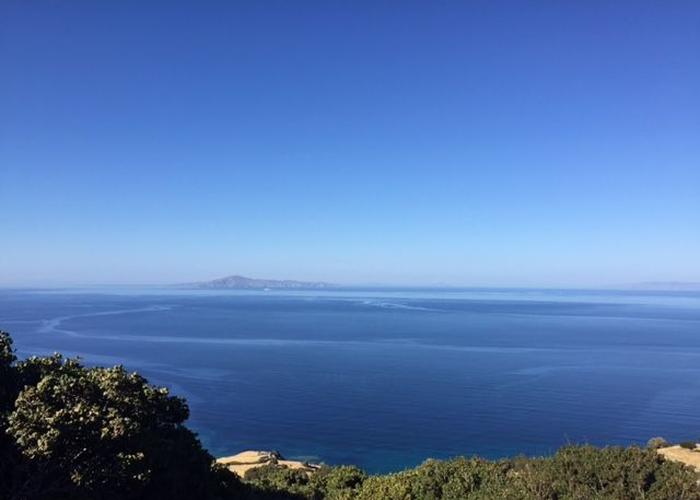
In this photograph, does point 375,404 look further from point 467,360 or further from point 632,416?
point 467,360

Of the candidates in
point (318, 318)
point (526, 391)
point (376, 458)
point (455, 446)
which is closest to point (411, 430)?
point (455, 446)

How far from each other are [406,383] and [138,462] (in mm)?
65258

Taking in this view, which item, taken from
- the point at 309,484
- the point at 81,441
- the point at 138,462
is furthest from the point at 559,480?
the point at 309,484

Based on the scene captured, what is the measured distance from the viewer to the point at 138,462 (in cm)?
1416

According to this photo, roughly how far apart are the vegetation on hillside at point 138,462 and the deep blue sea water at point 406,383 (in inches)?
1137

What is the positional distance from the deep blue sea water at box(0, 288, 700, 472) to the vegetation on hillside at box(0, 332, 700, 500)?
28.9 metres

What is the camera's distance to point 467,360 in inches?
3863

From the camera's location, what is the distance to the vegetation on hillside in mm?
12859

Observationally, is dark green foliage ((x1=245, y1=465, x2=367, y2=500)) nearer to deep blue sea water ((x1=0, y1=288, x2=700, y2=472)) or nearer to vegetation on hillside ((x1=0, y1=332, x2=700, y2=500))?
vegetation on hillside ((x1=0, y1=332, x2=700, y2=500))

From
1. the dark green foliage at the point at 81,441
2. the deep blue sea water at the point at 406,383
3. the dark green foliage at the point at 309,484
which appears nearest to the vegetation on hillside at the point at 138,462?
the dark green foliage at the point at 81,441

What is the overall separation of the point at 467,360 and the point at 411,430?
150 feet

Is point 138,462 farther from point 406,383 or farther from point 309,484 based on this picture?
point 406,383

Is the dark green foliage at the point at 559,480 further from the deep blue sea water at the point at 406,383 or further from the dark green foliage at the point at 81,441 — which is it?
the deep blue sea water at the point at 406,383

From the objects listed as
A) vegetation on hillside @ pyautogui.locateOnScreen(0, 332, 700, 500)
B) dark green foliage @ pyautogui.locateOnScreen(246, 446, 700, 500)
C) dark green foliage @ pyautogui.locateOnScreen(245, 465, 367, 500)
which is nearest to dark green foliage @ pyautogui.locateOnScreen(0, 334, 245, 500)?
vegetation on hillside @ pyautogui.locateOnScreen(0, 332, 700, 500)
